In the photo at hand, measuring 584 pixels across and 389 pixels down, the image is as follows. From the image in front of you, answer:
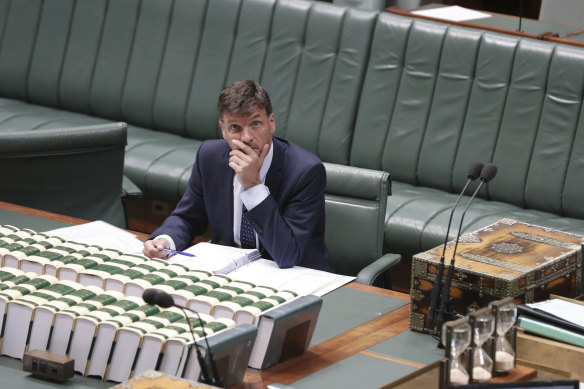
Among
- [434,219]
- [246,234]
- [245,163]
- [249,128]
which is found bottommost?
[434,219]

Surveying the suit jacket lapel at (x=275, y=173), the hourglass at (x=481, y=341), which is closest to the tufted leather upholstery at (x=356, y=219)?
the suit jacket lapel at (x=275, y=173)

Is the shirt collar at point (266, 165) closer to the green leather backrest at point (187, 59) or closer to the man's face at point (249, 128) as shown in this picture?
the man's face at point (249, 128)

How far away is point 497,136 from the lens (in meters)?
5.14

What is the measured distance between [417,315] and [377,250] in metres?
0.85

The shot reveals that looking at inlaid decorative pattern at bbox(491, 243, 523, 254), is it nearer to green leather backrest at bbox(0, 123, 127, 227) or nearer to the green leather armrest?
the green leather armrest

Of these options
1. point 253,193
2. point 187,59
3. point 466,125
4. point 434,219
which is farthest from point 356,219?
point 187,59

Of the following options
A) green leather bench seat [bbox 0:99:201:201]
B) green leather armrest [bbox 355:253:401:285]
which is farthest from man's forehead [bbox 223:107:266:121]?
green leather bench seat [bbox 0:99:201:201]

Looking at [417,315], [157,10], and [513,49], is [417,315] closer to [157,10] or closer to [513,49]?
[513,49]

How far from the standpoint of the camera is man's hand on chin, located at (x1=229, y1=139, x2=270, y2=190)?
325 centimetres

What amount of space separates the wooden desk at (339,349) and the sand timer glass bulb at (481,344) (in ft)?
0.89

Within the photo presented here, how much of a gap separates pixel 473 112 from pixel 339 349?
2.83 metres

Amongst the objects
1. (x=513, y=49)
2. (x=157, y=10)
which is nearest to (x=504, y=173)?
(x=513, y=49)

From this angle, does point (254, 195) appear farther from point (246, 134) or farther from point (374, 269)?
point (374, 269)

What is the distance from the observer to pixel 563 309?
2.59 meters
